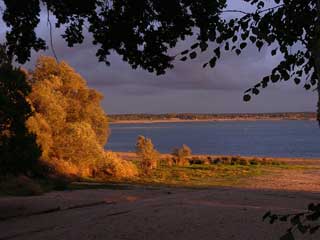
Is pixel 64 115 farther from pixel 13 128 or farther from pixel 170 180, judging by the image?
pixel 13 128

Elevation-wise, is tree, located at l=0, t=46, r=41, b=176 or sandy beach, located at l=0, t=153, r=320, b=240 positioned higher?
tree, located at l=0, t=46, r=41, b=176

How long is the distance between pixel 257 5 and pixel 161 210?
1253cm

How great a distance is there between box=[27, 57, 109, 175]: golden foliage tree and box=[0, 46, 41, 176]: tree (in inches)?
579

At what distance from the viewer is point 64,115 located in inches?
1451

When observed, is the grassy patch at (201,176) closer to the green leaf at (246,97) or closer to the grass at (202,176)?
the grass at (202,176)

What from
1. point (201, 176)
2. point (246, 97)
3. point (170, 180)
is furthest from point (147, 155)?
point (246, 97)

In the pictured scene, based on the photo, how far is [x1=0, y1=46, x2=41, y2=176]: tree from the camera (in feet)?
52.3

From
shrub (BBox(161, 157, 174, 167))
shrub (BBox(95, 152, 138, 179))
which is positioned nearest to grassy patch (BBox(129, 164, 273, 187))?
shrub (BBox(95, 152, 138, 179))

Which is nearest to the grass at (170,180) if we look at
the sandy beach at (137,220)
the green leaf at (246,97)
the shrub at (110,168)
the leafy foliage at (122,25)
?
the shrub at (110,168)

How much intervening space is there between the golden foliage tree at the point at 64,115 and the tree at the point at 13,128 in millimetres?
14716

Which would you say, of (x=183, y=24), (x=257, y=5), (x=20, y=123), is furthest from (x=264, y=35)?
(x=20, y=123)

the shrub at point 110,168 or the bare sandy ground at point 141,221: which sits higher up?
the shrub at point 110,168

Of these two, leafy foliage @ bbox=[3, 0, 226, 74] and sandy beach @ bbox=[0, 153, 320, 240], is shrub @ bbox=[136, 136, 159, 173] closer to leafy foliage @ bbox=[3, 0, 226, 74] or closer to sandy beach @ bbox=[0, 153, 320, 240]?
sandy beach @ bbox=[0, 153, 320, 240]

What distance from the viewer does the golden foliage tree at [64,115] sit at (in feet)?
111
